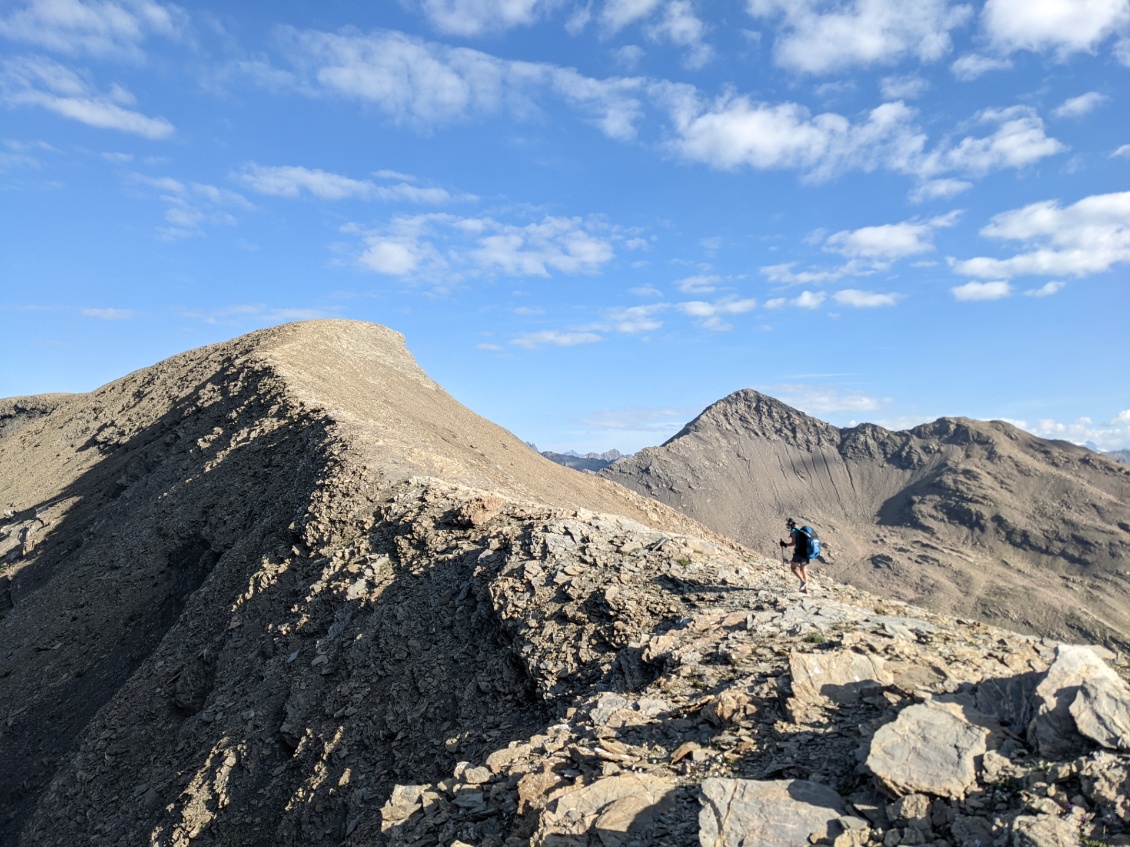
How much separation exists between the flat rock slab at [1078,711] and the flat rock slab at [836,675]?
86.6 inches

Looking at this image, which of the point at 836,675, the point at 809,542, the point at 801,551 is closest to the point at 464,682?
the point at 836,675

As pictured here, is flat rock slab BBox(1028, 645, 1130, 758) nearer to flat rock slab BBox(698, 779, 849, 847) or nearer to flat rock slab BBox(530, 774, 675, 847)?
flat rock slab BBox(698, 779, 849, 847)

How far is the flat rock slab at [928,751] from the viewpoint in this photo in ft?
20.9

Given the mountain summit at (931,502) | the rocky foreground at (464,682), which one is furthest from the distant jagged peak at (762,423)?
the rocky foreground at (464,682)

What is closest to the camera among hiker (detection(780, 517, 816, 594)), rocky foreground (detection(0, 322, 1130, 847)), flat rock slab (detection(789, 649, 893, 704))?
rocky foreground (detection(0, 322, 1130, 847))

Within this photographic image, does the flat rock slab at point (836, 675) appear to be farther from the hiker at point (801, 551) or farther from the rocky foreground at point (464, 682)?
the hiker at point (801, 551)

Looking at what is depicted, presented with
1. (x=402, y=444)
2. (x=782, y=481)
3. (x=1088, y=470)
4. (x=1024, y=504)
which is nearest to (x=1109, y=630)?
(x=1024, y=504)

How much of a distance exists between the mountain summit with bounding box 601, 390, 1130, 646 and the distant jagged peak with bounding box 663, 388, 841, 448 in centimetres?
37

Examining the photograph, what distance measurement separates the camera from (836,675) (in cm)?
891

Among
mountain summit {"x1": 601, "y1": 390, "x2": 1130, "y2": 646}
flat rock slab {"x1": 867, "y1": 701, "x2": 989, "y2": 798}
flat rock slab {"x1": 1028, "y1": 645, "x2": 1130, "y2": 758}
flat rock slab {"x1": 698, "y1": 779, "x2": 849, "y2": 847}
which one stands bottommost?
flat rock slab {"x1": 698, "y1": 779, "x2": 849, "y2": 847}

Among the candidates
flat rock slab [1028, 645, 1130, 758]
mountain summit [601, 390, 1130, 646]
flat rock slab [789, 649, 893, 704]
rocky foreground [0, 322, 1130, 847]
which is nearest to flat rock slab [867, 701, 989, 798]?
A: rocky foreground [0, 322, 1130, 847]

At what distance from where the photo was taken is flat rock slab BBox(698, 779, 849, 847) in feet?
21.2

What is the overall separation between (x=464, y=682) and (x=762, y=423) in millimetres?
157415

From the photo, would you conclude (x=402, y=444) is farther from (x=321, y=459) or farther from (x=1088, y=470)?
(x=1088, y=470)
